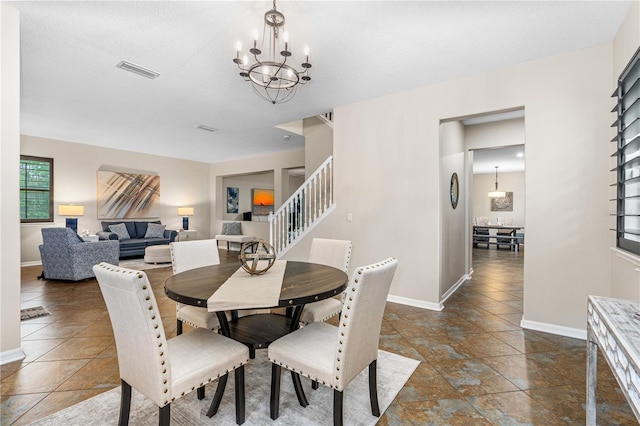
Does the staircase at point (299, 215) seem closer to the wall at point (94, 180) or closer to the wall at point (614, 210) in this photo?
the wall at point (614, 210)

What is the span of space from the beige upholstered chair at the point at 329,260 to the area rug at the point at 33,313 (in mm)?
3248

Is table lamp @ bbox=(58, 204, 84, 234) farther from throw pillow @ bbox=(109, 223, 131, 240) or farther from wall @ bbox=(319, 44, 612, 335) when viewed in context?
wall @ bbox=(319, 44, 612, 335)

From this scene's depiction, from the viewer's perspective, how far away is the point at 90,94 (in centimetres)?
421

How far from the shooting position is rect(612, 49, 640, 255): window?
2.15 metres

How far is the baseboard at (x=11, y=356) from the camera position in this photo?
2.41 metres

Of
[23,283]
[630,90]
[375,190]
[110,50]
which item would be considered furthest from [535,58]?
[23,283]

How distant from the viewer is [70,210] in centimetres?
670

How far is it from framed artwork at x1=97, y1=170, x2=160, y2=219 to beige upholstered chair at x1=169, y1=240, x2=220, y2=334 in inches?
252

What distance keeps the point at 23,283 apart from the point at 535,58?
7.83 meters

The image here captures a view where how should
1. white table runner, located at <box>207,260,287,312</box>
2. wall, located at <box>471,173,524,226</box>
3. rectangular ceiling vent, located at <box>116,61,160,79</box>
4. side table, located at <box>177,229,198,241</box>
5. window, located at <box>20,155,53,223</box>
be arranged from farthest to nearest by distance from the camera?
wall, located at <box>471,173,524,226</box> → side table, located at <box>177,229,198,241</box> → window, located at <box>20,155,53,223</box> → rectangular ceiling vent, located at <box>116,61,160,79</box> → white table runner, located at <box>207,260,287,312</box>

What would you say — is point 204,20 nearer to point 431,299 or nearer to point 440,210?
point 440,210

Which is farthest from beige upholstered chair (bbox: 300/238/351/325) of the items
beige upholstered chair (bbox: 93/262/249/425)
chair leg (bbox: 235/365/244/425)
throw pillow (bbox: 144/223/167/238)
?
throw pillow (bbox: 144/223/167/238)

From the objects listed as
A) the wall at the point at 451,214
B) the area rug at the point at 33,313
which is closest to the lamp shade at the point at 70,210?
the area rug at the point at 33,313

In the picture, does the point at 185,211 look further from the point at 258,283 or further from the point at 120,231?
A: the point at 258,283
